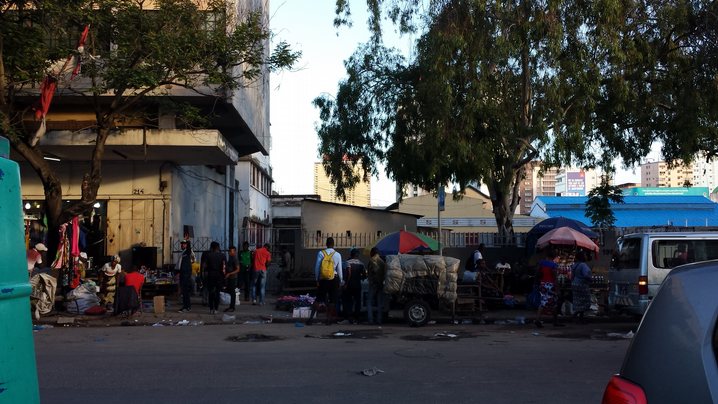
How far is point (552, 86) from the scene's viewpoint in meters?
15.9

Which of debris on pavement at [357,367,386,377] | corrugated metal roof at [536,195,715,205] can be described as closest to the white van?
debris on pavement at [357,367,386,377]

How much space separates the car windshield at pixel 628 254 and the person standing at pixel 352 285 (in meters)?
5.61

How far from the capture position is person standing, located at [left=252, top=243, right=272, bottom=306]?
15.9 metres

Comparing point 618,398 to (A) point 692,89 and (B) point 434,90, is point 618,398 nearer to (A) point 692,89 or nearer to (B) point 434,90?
(B) point 434,90

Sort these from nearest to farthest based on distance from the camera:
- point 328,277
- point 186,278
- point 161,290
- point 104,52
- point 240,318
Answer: point 328,277 < point 104,52 < point 240,318 < point 186,278 < point 161,290

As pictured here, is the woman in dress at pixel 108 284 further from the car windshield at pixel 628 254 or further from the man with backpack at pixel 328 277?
the car windshield at pixel 628 254

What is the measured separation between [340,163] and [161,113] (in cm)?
806

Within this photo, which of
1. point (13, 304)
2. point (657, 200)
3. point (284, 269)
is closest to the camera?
point (13, 304)

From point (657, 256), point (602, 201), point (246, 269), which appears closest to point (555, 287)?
point (657, 256)

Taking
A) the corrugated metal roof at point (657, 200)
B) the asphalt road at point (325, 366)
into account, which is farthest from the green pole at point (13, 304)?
the corrugated metal roof at point (657, 200)

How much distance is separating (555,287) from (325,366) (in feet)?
21.3

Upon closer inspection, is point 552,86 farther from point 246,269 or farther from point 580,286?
point 246,269

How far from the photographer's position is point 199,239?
23125mm

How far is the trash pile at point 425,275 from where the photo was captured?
12070 millimetres
